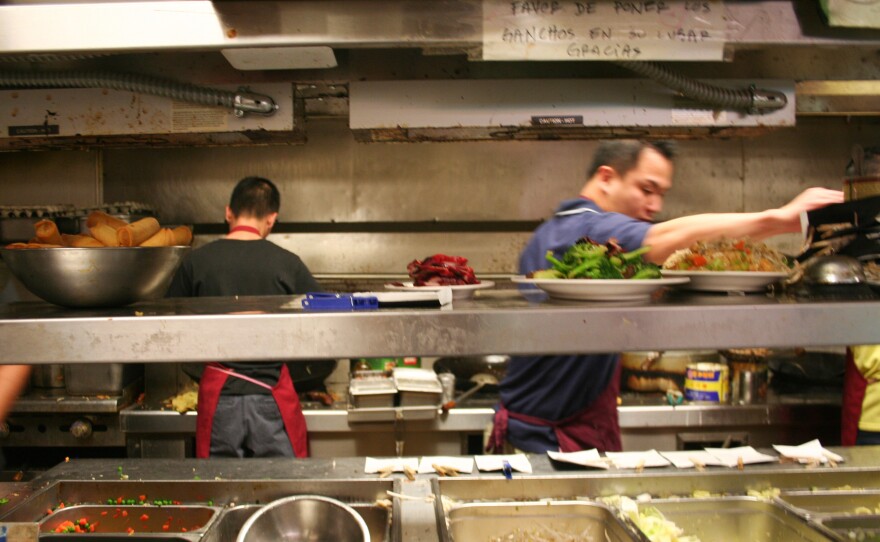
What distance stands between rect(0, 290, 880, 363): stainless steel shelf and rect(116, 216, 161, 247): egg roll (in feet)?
0.65

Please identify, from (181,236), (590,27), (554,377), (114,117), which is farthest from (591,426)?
(114,117)

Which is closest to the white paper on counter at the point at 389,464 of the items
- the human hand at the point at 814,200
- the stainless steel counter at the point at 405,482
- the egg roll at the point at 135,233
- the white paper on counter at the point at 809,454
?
the stainless steel counter at the point at 405,482

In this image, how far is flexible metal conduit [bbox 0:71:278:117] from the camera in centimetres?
266

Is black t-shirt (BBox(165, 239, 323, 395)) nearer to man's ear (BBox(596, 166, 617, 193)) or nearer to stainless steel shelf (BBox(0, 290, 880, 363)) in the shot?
man's ear (BBox(596, 166, 617, 193))

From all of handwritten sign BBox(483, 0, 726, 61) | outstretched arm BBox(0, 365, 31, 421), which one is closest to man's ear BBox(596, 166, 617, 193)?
handwritten sign BBox(483, 0, 726, 61)

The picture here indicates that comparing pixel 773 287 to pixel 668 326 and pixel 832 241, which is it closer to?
pixel 832 241

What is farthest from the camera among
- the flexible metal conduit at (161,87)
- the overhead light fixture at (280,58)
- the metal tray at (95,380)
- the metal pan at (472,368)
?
the metal pan at (472,368)

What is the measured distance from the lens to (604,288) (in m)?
1.36

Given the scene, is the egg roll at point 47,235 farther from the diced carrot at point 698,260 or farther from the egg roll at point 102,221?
the diced carrot at point 698,260

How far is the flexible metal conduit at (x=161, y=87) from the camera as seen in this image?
266cm

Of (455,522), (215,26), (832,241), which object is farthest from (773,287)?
(215,26)

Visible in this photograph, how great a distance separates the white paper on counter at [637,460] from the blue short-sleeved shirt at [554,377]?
405 mm

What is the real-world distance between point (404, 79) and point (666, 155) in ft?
3.97

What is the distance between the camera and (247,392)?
3178mm
